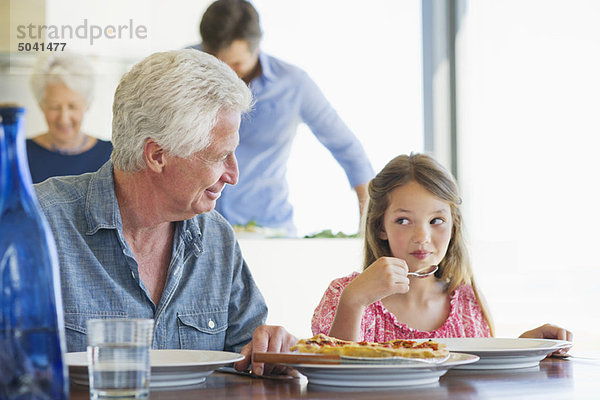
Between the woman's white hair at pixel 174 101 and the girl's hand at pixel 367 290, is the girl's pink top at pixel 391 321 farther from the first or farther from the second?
the woman's white hair at pixel 174 101

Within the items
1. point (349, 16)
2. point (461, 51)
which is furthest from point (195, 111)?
point (461, 51)

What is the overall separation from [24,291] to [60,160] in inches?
114

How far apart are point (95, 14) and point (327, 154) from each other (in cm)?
129

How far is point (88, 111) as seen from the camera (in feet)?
11.4

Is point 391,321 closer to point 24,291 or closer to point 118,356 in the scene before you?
point 118,356

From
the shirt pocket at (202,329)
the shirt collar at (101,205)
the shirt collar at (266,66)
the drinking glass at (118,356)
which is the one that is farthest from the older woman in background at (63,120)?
the drinking glass at (118,356)

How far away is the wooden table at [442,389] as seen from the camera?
0.96 m

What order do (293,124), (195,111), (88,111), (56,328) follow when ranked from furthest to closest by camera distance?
(293,124) < (88,111) < (195,111) < (56,328)

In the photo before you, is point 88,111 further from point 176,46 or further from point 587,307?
point 587,307

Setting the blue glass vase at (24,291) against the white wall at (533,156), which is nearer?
the blue glass vase at (24,291)

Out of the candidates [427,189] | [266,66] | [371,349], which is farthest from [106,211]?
[266,66]

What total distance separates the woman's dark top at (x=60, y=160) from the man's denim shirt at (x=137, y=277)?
6.22 ft

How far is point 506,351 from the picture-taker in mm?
1206

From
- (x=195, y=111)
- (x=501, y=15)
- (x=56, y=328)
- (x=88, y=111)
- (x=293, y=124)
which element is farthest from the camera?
(x=501, y=15)
